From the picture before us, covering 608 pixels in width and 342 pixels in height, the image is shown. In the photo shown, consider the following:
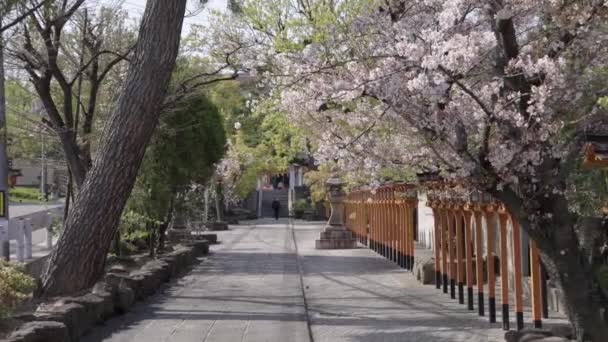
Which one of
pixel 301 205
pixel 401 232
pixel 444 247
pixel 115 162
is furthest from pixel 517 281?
pixel 301 205

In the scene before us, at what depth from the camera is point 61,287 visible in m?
10.8

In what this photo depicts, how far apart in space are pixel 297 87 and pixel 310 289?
5.69 m

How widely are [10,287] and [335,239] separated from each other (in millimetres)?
17893

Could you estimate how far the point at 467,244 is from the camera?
1199 cm

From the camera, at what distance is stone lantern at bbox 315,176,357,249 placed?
26.1 metres

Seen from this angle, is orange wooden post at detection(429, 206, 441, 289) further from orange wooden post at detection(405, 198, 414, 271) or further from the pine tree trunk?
the pine tree trunk

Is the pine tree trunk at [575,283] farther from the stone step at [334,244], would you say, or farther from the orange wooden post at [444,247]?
the stone step at [334,244]

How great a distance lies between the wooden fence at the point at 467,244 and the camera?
9.98 m

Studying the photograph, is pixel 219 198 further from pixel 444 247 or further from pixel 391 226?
pixel 444 247

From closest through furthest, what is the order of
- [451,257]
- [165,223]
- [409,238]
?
1. [451,257]
2. [409,238]
3. [165,223]

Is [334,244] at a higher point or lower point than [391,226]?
lower

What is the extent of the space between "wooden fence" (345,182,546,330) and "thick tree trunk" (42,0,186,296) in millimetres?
4215

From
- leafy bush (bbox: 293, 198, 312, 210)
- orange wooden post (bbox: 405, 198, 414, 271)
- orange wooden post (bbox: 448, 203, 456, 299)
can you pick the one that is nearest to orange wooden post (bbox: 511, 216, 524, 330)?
orange wooden post (bbox: 448, 203, 456, 299)

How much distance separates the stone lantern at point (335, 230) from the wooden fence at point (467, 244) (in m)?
1.93
